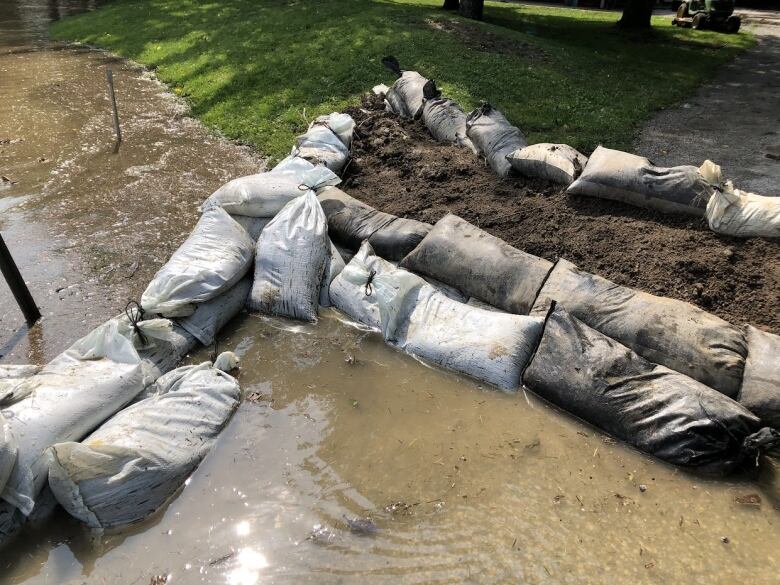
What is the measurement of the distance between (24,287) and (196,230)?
1114mm

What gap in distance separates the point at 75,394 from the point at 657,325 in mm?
3000

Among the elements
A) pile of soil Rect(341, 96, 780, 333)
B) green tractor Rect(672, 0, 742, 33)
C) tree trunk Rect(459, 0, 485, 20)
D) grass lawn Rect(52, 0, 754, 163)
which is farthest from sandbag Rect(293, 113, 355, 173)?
green tractor Rect(672, 0, 742, 33)

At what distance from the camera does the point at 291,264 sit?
381 centimetres

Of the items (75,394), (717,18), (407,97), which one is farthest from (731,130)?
(717,18)

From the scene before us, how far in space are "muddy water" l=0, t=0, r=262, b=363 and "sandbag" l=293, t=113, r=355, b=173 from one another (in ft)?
3.24

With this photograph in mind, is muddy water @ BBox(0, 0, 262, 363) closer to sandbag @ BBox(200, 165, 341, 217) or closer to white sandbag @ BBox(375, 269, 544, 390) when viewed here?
sandbag @ BBox(200, 165, 341, 217)

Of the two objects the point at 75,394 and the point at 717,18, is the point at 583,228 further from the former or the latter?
the point at 717,18

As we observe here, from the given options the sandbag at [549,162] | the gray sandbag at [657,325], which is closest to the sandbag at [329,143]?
the sandbag at [549,162]

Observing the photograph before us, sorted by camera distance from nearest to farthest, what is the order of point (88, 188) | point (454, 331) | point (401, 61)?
point (454, 331) → point (88, 188) → point (401, 61)

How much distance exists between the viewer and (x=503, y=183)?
4.65 metres

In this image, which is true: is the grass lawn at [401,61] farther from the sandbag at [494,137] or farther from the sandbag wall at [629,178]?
the sandbag wall at [629,178]

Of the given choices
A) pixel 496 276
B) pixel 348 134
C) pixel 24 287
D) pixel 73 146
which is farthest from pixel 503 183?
pixel 73 146

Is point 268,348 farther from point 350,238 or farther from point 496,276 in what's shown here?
point 496,276

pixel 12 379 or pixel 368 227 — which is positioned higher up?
pixel 368 227
